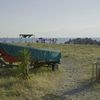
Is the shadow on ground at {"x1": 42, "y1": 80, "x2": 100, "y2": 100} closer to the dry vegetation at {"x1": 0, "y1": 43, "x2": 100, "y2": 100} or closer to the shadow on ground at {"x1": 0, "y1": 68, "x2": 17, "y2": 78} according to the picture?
the dry vegetation at {"x1": 0, "y1": 43, "x2": 100, "y2": 100}

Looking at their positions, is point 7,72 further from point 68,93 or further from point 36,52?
point 68,93

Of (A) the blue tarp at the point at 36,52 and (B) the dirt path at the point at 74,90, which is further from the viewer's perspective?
(A) the blue tarp at the point at 36,52

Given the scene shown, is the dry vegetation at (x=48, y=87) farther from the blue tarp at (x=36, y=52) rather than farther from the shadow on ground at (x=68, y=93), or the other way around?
the blue tarp at (x=36, y=52)

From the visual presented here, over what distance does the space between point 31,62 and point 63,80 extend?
244cm

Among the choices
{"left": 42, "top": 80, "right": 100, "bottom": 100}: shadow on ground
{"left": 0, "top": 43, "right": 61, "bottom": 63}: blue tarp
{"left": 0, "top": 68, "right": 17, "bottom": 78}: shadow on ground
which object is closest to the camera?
{"left": 42, "top": 80, "right": 100, "bottom": 100}: shadow on ground

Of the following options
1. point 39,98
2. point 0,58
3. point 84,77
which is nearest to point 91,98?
point 39,98

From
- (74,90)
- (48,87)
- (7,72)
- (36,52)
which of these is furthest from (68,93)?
(36,52)

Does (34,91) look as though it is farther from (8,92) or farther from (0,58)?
(0,58)

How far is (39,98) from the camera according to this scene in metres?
9.76

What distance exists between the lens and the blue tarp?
1416 centimetres

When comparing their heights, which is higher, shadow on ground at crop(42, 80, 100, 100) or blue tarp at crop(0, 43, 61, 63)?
blue tarp at crop(0, 43, 61, 63)

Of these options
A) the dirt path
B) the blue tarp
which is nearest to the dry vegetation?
the dirt path

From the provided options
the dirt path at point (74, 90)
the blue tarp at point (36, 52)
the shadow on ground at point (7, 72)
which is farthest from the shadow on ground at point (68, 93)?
the blue tarp at point (36, 52)

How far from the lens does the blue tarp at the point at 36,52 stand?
46.5ft
